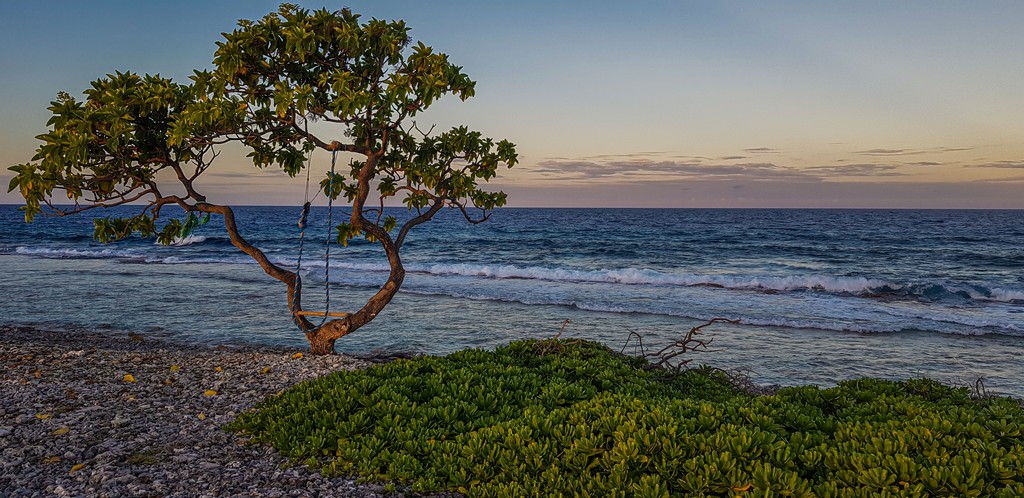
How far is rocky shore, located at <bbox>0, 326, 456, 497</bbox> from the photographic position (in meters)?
4.87

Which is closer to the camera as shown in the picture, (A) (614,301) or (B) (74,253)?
(A) (614,301)

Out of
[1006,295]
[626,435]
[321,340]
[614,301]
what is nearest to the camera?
[626,435]

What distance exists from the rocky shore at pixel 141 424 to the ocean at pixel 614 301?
3675mm

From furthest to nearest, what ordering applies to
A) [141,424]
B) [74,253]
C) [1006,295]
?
1. [74,253]
2. [1006,295]
3. [141,424]

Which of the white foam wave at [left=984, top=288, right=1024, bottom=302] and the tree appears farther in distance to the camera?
the white foam wave at [left=984, top=288, right=1024, bottom=302]

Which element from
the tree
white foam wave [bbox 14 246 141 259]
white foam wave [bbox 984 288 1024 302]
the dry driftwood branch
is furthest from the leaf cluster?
white foam wave [bbox 14 246 141 259]

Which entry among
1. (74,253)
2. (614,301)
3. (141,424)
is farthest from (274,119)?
(74,253)

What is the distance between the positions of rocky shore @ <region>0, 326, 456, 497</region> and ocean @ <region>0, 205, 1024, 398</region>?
368cm

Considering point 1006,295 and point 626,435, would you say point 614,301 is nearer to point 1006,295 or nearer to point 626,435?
point 1006,295

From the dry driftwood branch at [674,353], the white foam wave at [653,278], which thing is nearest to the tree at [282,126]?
the dry driftwood branch at [674,353]

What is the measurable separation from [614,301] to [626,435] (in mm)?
16100

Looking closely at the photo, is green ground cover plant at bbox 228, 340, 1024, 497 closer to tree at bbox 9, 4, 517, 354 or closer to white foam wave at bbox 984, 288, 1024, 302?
tree at bbox 9, 4, 517, 354

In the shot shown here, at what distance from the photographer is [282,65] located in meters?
8.19

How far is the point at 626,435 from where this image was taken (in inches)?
166
